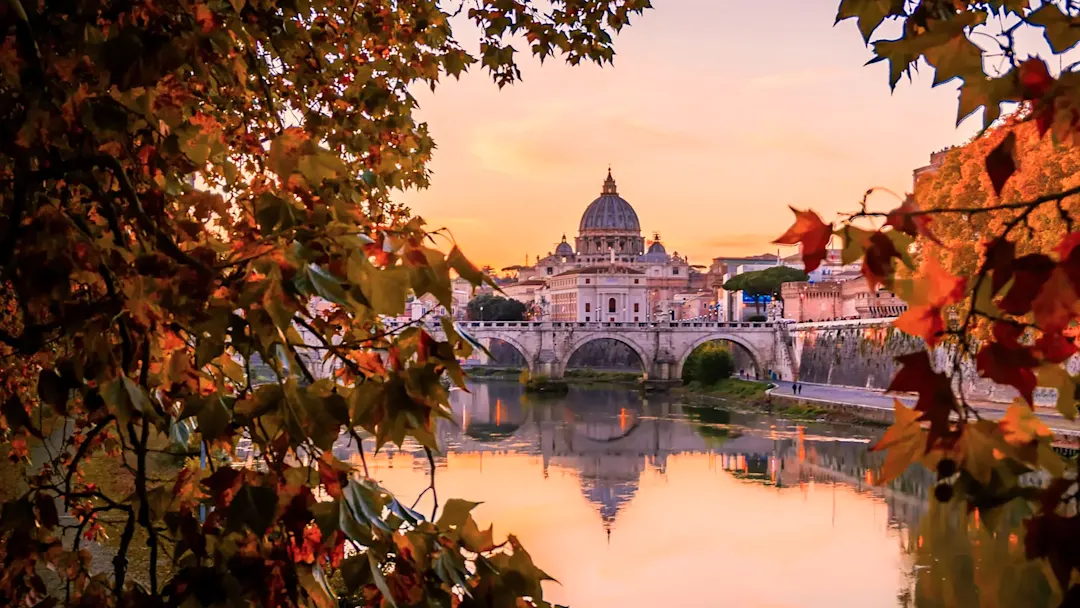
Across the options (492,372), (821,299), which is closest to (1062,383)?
(821,299)

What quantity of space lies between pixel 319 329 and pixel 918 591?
27.2ft

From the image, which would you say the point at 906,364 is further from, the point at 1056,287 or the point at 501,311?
the point at 501,311

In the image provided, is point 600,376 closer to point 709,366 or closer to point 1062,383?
point 709,366

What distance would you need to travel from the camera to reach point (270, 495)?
1.36m

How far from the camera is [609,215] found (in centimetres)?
7281

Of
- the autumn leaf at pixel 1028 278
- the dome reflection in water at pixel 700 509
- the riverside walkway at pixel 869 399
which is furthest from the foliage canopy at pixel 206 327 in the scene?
the riverside walkway at pixel 869 399

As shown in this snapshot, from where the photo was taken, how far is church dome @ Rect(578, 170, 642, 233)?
72.6 meters

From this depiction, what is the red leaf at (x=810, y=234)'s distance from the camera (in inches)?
42.5

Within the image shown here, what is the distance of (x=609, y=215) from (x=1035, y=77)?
72.3 meters

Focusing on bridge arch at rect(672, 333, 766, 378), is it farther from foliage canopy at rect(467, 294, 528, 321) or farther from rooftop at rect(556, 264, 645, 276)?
rooftop at rect(556, 264, 645, 276)

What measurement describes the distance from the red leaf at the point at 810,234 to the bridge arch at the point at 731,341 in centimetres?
3387

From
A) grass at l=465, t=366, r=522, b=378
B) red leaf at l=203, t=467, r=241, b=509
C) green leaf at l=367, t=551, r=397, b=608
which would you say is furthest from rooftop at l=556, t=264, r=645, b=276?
green leaf at l=367, t=551, r=397, b=608

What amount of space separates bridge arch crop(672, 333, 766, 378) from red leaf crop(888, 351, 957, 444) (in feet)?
112

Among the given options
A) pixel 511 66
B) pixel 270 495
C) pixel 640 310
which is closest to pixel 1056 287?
pixel 270 495
